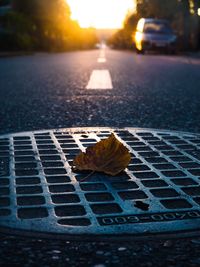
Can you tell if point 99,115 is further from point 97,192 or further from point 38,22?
point 38,22

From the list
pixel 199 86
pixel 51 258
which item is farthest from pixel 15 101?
pixel 51 258

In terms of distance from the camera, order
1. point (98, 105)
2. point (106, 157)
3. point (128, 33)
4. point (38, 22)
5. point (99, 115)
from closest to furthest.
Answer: point (106, 157) → point (99, 115) → point (98, 105) → point (38, 22) → point (128, 33)

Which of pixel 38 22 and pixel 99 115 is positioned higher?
pixel 38 22

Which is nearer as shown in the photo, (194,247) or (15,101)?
(194,247)

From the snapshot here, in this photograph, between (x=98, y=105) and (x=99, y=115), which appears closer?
(x=99, y=115)

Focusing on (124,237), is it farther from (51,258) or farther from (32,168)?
(32,168)

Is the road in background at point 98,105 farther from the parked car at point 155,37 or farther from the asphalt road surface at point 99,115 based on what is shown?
the parked car at point 155,37

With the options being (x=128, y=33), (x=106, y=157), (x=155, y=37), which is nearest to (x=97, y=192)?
(x=106, y=157)

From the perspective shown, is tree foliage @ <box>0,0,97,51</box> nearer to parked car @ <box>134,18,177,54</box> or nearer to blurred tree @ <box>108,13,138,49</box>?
blurred tree @ <box>108,13,138,49</box>
